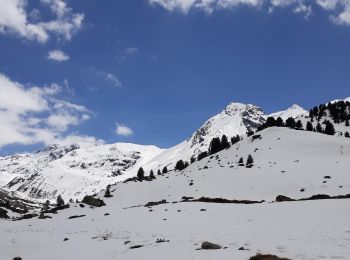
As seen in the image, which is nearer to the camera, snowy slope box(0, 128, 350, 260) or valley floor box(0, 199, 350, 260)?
valley floor box(0, 199, 350, 260)

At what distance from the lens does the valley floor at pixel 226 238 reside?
18916 millimetres

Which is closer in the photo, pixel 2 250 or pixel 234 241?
pixel 234 241

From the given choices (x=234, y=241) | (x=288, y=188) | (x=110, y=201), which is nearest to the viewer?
(x=234, y=241)

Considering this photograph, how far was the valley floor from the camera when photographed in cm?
1892

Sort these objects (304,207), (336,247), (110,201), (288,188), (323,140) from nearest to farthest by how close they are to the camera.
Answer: (336,247)
(304,207)
(288,188)
(110,201)
(323,140)

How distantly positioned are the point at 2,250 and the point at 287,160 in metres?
81.7

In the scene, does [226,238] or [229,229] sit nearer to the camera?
[226,238]

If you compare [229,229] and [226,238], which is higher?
[229,229]

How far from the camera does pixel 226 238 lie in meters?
24.4

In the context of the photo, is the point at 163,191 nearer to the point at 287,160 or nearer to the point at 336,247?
the point at 287,160

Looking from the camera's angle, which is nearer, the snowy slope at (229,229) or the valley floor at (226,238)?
the valley floor at (226,238)

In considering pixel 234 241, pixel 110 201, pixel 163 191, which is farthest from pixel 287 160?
pixel 234 241

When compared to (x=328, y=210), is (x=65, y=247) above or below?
below

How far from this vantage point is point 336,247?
18.1 m
